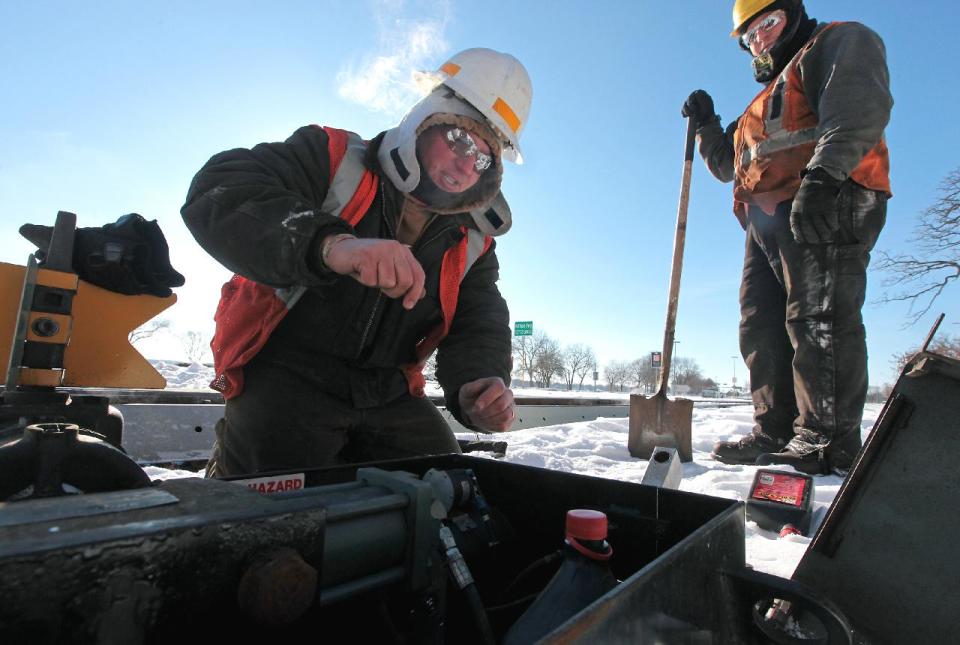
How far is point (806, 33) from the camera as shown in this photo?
3.42m

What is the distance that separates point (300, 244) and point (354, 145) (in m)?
0.96

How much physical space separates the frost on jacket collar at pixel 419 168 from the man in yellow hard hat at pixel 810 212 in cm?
178

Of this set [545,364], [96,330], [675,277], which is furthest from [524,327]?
[545,364]

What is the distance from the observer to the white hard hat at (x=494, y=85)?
2.08m

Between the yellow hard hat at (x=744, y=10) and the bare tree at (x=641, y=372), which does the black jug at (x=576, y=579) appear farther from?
the bare tree at (x=641, y=372)

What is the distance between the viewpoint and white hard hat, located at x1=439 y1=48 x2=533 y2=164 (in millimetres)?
2080

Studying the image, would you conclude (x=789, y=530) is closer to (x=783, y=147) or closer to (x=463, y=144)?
(x=463, y=144)

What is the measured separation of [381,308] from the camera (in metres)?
1.96

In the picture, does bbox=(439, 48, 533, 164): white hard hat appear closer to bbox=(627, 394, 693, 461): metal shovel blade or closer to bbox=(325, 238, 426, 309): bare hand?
bbox=(325, 238, 426, 309): bare hand

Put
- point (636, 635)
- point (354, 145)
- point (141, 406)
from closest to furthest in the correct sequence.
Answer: point (636, 635) < point (354, 145) < point (141, 406)

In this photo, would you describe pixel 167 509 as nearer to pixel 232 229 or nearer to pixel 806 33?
pixel 232 229

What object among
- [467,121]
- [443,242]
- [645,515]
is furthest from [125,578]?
[467,121]

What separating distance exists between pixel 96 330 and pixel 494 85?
1.65 metres

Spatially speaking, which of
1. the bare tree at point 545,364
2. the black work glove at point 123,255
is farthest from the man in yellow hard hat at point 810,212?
the bare tree at point 545,364
